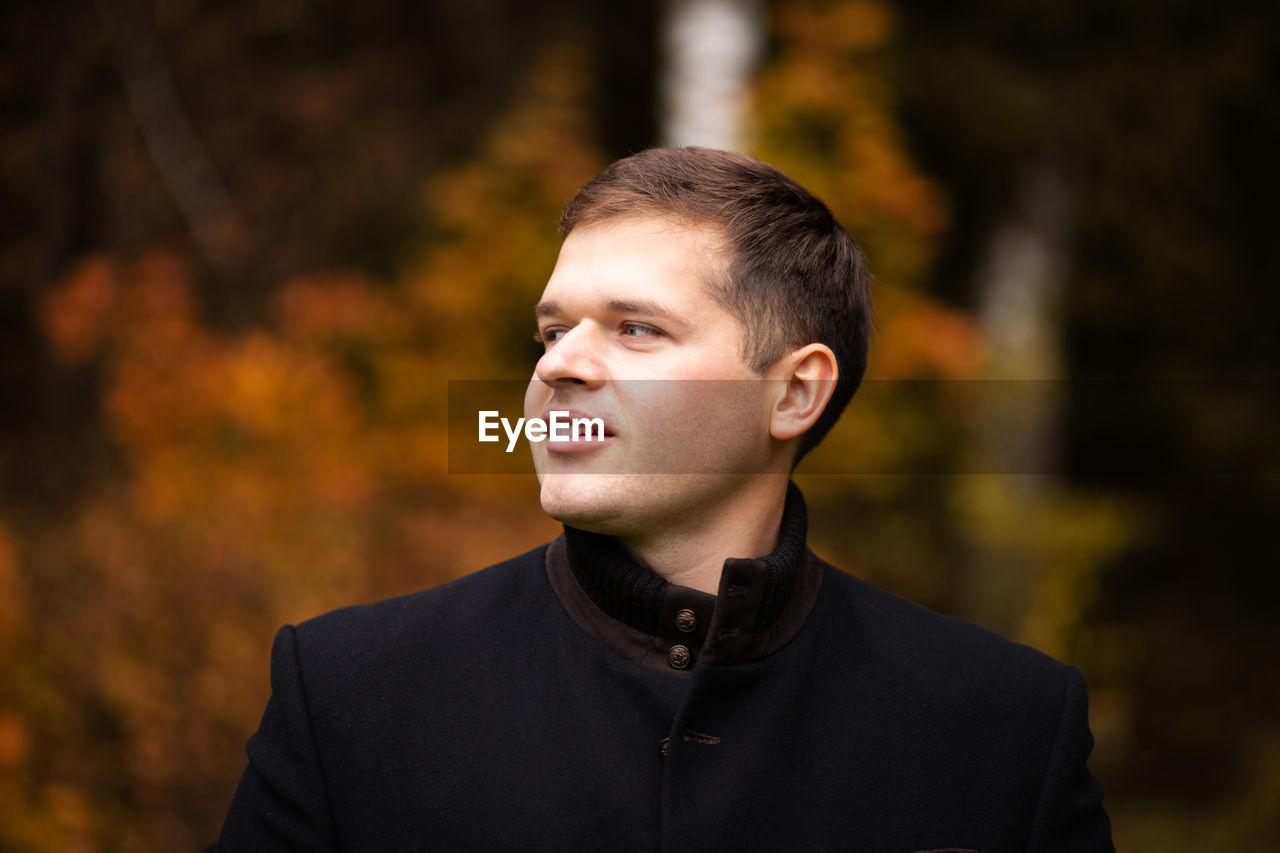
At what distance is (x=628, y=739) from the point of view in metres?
1.83

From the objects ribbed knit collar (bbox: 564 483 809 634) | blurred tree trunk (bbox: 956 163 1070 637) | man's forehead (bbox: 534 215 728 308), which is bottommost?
blurred tree trunk (bbox: 956 163 1070 637)

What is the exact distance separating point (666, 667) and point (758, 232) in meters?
0.78

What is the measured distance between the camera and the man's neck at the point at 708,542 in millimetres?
1916

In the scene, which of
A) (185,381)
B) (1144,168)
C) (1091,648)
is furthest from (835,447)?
(185,381)

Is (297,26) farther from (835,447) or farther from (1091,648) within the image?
(1091,648)

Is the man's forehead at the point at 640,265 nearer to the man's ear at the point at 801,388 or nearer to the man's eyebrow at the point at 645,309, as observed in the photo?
the man's eyebrow at the point at 645,309

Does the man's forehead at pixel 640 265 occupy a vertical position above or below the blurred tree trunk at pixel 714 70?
below

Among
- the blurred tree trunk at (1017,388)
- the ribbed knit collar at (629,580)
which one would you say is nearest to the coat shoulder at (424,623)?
the ribbed knit collar at (629,580)

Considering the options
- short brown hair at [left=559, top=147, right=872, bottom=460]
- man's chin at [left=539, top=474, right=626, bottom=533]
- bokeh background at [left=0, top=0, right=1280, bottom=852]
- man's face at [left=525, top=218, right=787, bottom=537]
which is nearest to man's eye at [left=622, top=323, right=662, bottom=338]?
man's face at [left=525, top=218, right=787, bottom=537]

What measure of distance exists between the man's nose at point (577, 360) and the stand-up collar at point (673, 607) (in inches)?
10.7

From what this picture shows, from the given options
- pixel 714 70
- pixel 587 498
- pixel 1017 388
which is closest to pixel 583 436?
pixel 587 498

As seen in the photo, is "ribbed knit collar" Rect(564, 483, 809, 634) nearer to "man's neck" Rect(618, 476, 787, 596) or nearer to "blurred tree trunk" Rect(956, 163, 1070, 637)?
"man's neck" Rect(618, 476, 787, 596)

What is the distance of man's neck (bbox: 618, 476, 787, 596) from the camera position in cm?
192

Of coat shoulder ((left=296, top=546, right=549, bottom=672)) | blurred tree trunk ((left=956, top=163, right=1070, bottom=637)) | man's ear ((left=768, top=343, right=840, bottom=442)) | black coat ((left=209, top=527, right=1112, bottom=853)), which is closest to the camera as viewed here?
black coat ((left=209, top=527, right=1112, bottom=853))
